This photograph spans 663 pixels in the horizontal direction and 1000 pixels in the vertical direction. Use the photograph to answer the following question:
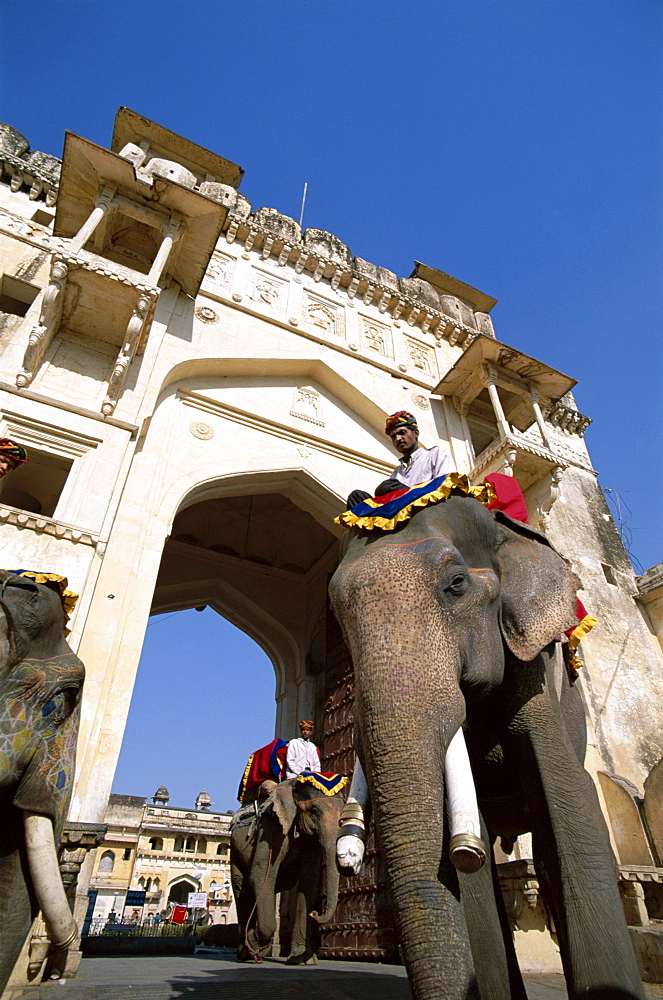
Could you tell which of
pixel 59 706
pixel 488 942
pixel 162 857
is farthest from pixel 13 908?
pixel 162 857

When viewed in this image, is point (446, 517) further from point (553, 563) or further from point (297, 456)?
point (297, 456)

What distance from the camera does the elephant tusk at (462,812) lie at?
1.75 m

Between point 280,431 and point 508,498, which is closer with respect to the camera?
point 508,498

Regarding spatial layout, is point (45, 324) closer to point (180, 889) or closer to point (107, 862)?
point (107, 862)

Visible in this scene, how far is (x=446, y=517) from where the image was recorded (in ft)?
9.25

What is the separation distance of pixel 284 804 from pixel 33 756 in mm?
4921

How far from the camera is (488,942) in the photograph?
2375 millimetres

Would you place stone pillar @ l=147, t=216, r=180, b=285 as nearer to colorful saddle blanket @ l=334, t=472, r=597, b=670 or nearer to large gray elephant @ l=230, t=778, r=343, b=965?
Answer: colorful saddle blanket @ l=334, t=472, r=597, b=670

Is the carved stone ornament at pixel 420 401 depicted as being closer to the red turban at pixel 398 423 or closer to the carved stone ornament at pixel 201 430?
the carved stone ornament at pixel 201 430

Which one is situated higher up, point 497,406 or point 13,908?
point 497,406

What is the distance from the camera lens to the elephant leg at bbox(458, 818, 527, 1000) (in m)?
2.30

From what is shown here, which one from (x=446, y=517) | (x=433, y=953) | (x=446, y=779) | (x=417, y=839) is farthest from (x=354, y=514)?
(x=433, y=953)

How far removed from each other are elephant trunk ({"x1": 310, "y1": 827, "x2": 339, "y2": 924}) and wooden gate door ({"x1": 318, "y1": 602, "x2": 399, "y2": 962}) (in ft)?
1.38

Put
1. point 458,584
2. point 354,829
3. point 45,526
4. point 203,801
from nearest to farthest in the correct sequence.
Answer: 1. point 354,829
2. point 458,584
3. point 45,526
4. point 203,801
